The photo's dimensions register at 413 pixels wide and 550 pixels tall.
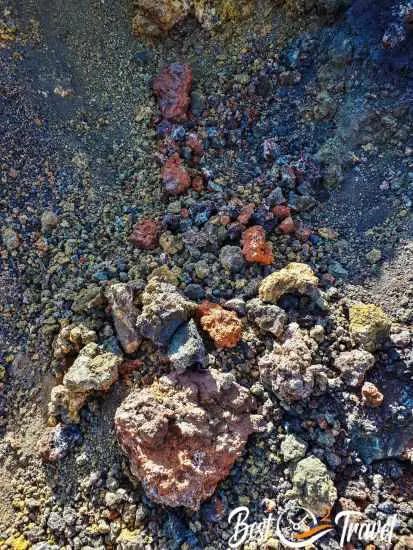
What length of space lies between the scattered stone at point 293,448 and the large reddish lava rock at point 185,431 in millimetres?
280

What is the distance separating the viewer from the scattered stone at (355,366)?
399cm

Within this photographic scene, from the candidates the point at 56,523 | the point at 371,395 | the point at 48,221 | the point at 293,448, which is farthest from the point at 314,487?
the point at 48,221

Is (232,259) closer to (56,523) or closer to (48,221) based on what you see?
(48,221)

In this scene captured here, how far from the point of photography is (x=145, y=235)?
15.6 feet

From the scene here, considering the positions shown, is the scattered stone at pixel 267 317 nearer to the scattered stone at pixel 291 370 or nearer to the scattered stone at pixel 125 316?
the scattered stone at pixel 291 370

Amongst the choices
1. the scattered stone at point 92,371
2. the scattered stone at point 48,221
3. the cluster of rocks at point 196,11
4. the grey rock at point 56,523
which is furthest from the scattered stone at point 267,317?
the cluster of rocks at point 196,11

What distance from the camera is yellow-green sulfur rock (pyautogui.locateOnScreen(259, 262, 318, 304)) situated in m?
4.26

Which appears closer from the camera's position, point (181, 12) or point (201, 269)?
point (201, 269)

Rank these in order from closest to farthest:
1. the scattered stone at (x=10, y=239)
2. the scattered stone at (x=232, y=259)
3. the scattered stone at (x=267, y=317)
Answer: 1. the scattered stone at (x=267, y=317)
2. the scattered stone at (x=232, y=259)
3. the scattered stone at (x=10, y=239)

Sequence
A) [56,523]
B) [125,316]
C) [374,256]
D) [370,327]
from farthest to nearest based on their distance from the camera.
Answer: [374,256], [125,316], [370,327], [56,523]

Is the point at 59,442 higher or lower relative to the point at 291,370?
lower

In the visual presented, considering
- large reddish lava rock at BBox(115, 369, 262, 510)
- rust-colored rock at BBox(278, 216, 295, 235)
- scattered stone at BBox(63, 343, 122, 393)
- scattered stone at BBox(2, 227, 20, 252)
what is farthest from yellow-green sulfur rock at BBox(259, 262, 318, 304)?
scattered stone at BBox(2, 227, 20, 252)

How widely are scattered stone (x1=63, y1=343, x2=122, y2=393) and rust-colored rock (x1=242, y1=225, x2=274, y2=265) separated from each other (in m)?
1.63

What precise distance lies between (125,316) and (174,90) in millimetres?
2995
